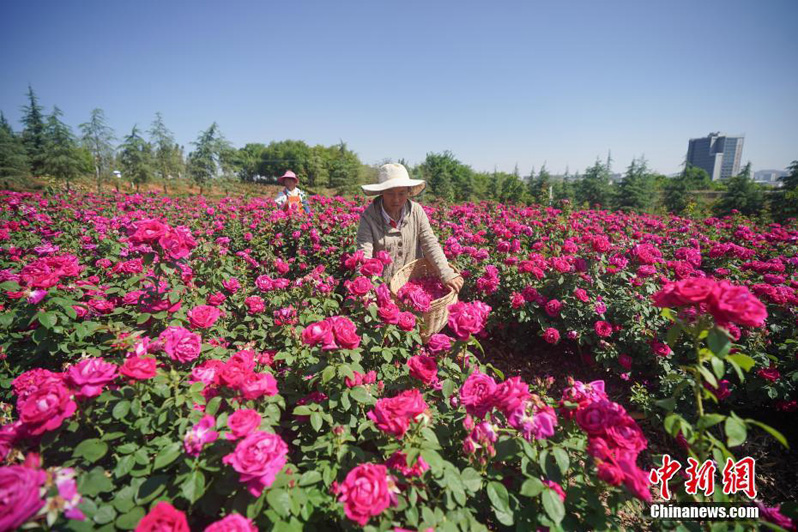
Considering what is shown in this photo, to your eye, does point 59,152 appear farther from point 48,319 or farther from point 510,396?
point 510,396

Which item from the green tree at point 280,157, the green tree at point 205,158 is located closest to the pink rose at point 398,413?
the green tree at point 205,158

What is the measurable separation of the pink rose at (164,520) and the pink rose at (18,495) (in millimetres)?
252

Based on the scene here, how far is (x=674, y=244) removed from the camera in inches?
210

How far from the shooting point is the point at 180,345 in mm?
1437

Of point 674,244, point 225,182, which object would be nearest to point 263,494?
point 674,244

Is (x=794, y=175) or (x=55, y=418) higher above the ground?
(x=794, y=175)

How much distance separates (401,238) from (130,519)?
8.02 feet

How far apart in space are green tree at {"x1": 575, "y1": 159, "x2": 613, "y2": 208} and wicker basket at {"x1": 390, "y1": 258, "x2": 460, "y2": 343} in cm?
1778

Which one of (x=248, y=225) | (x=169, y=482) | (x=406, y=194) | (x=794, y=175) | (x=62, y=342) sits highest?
(x=794, y=175)

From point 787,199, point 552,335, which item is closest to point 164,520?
point 552,335

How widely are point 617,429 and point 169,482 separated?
167cm

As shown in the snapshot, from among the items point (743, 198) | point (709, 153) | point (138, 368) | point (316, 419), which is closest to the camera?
point (138, 368)

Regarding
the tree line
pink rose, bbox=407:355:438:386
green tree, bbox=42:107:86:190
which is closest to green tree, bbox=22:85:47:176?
the tree line

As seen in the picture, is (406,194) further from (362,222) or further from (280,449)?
(280,449)
